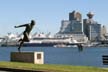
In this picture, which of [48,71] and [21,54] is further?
[21,54]

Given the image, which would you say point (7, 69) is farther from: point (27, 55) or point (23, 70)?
point (27, 55)

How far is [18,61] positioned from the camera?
1200 inches

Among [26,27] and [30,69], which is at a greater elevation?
[26,27]

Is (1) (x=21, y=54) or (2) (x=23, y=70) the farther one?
(1) (x=21, y=54)

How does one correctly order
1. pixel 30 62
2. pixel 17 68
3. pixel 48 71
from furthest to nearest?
pixel 30 62 < pixel 17 68 < pixel 48 71

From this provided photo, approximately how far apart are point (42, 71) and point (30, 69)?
119cm

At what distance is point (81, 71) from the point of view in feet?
74.2

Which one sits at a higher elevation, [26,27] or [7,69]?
[26,27]

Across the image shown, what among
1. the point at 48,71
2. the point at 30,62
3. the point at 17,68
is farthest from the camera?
the point at 30,62

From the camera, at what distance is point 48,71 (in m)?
22.4

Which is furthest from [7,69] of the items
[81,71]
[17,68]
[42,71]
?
[81,71]

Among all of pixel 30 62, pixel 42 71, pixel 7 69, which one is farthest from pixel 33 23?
pixel 42 71

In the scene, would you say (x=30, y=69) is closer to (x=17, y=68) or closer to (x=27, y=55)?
(x=17, y=68)

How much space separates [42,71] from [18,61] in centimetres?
816
